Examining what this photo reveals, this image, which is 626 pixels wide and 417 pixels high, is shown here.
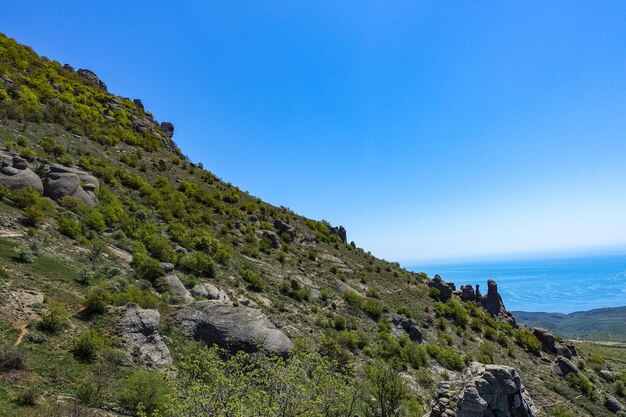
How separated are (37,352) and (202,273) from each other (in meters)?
15.8

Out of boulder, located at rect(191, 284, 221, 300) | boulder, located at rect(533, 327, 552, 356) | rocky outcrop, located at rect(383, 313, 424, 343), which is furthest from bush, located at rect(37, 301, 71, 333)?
boulder, located at rect(533, 327, 552, 356)

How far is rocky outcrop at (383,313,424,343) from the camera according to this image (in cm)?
3481

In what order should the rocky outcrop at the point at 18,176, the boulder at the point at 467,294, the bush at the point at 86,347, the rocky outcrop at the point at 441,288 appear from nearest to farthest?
the bush at the point at 86,347 < the rocky outcrop at the point at 18,176 < the rocky outcrop at the point at 441,288 < the boulder at the point at 467,294

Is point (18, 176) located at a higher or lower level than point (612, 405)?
higher

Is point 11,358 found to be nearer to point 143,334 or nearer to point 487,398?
point 143,334

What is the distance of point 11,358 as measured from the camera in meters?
11.3

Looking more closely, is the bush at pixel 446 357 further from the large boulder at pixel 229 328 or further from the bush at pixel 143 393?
the bush at pixel 143 393

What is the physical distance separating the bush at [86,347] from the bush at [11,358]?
2056 mm

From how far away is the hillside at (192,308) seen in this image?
12.4m

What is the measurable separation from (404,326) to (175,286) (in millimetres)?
25703

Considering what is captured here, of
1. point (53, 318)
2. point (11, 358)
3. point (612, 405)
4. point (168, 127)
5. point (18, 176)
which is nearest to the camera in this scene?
point (11, 358)

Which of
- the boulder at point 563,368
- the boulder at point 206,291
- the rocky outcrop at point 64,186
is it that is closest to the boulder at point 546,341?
the boulder at point 563,368

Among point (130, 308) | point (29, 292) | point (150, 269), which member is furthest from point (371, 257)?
point (29, 292)

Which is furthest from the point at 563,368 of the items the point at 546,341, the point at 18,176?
the point at 18,176
